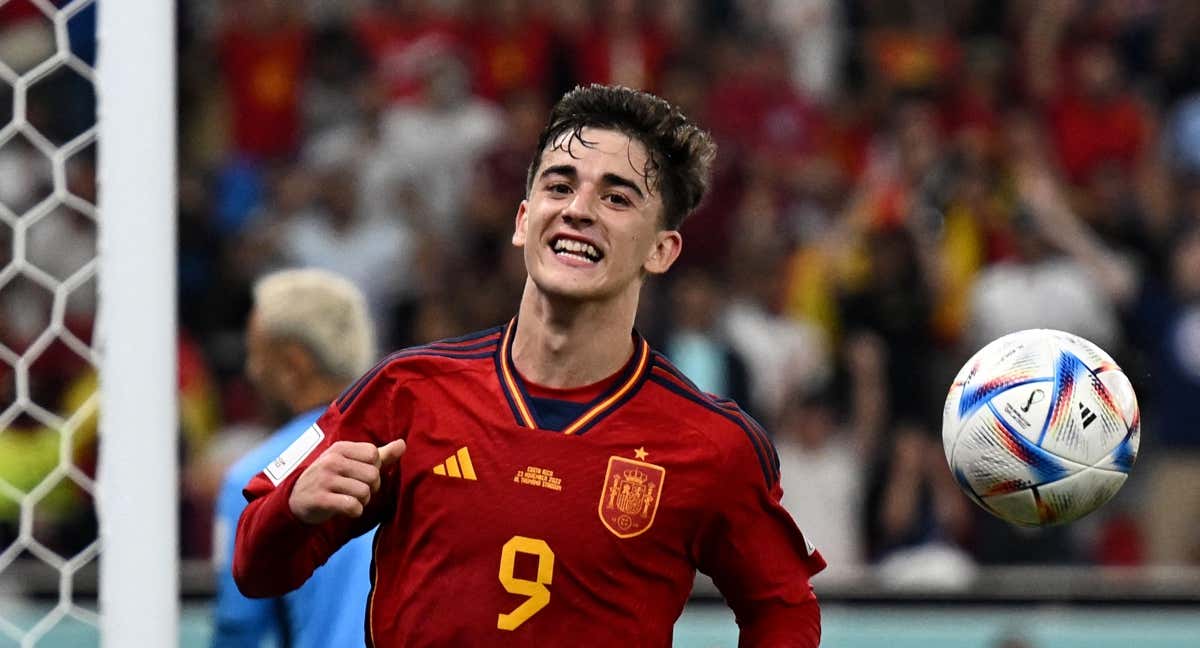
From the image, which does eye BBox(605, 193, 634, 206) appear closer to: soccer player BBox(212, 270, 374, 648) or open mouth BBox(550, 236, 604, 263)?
open mouth BBox(550, 236, 604, 263)

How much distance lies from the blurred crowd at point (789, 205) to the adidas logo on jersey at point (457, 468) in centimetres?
460

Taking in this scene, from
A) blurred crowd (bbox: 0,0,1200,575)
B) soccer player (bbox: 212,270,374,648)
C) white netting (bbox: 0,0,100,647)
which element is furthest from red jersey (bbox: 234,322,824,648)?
blurred crowd (bbox: 0,0,1200,575)

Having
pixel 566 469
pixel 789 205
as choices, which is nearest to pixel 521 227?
pixel 566 469

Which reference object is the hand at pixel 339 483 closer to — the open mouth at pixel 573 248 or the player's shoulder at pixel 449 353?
the player's shoulder at pixel 449 353

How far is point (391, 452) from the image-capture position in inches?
121

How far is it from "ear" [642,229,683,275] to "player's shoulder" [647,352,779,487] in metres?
0.20

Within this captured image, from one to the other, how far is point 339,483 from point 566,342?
23.0 inches

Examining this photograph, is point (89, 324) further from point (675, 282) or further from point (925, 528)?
point (925, 528)

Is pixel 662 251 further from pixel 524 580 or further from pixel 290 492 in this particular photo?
pixel 290 492

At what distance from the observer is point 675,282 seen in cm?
865

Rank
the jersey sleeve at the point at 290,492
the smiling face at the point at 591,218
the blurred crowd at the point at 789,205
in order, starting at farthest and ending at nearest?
the blurred crowd at the point at 789,205, the smiling face at the point at 591,218, the jersey sleeve at the point at 290,492

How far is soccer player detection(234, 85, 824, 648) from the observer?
3.14 m

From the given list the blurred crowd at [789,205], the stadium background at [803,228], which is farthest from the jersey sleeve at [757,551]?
the blurred crowd at [789,205]

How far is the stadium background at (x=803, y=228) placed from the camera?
7871mm
